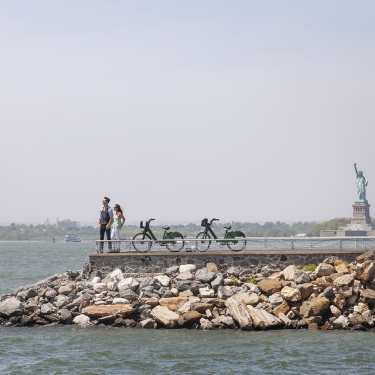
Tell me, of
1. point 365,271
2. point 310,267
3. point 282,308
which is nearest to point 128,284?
point 282,308

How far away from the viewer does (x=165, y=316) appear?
22.2m

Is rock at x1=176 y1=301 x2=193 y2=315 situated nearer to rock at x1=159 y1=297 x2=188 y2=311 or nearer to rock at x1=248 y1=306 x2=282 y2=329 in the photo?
rock at x1=159 y1=297 x2=188 y2=311

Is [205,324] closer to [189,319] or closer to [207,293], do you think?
[189,319]

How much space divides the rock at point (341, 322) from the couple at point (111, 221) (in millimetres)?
8404

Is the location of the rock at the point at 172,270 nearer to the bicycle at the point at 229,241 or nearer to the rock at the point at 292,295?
the bicycle at the point at 229,241

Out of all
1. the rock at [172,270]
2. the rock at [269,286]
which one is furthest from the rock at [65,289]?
the rock at [269,286]

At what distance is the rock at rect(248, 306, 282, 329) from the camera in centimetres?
2150

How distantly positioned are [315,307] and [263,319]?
155cm

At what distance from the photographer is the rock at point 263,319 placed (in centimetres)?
2150

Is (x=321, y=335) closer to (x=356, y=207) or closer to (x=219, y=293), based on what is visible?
(x=219, y=293)

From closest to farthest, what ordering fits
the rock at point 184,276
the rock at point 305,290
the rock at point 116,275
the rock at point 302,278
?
1. the rock at point 305,290
2. the rock at point 302,278
3. the rock at point 184,276
4. the rock at point 116,275

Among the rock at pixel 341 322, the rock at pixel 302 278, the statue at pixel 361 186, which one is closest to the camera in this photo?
the rock at pixel 341 322

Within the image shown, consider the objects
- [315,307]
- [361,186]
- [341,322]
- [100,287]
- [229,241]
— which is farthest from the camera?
[361,186]

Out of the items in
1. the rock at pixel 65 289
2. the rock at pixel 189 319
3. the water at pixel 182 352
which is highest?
the rock at pixel 65 289
